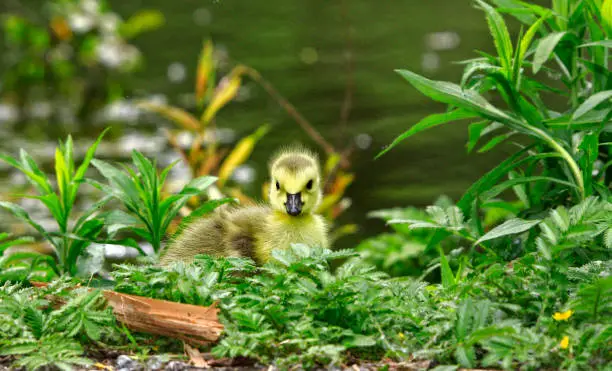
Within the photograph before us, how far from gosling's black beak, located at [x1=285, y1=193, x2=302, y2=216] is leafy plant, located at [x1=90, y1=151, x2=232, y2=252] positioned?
30cm

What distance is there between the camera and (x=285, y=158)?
5.12 meters

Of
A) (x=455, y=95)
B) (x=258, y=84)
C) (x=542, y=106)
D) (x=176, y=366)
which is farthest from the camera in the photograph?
(x=258, y=84)

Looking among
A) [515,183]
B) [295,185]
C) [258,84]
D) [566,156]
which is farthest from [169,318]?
[258,84]

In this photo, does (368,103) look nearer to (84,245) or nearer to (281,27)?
(281,27)

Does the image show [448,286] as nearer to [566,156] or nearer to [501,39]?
[566,156]

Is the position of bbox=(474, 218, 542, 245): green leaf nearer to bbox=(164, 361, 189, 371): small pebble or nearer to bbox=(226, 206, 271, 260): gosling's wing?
bbox=(226, 206, 271, 260): gosling's wing

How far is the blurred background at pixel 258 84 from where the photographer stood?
37.5 feet

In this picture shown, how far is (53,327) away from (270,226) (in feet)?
4.52

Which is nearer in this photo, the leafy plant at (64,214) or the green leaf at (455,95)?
the green leaf at (455,95)

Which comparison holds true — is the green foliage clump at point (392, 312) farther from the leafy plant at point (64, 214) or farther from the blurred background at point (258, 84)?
the blurred background at point (258, 84)

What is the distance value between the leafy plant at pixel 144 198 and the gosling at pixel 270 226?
0.12 meters

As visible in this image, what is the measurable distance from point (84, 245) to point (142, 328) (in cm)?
128

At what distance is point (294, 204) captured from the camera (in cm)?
480

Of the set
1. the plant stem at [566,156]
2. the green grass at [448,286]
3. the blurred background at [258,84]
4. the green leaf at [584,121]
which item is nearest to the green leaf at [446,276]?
the green grass at [448,286]
